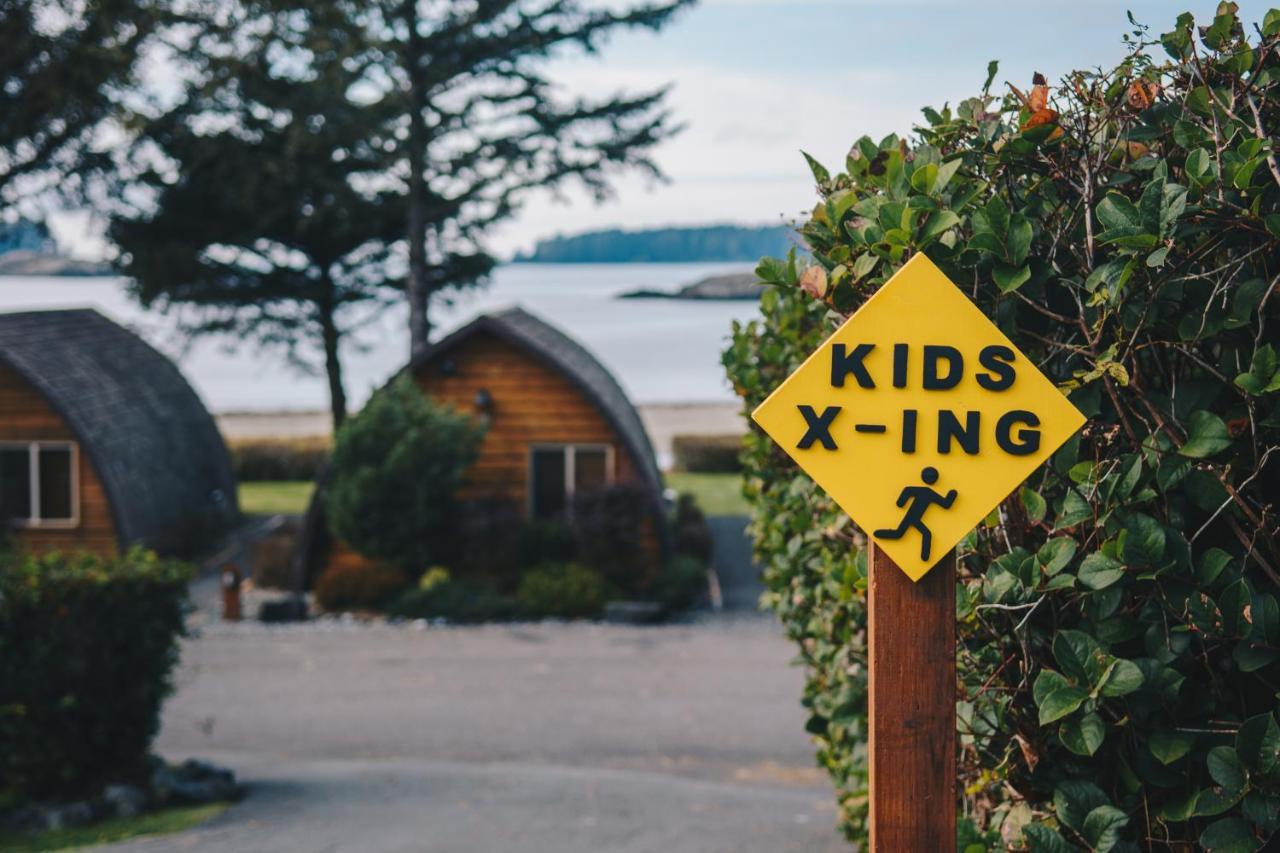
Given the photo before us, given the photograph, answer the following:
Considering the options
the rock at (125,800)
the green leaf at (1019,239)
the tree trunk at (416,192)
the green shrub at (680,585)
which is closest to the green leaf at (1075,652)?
the green leaf at (1019,239)

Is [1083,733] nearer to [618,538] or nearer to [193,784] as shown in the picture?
[193,784]

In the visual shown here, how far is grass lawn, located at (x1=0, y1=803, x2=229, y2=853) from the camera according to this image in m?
7.45

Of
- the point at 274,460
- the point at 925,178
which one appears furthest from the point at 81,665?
the point at 274,460

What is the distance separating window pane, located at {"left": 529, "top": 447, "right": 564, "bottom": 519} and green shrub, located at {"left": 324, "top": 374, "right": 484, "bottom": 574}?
1.83 metres

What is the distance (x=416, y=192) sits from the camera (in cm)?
2586

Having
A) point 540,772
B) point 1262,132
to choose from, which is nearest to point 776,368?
point 1262,132

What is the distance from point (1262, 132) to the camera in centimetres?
307

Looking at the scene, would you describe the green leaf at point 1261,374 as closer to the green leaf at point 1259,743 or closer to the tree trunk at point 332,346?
the green leaf at point 1259,743

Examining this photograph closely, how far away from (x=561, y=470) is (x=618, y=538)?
7.76ft

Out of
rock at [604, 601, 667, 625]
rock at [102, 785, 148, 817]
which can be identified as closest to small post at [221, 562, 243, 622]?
rock at [604, 601, 667, 625]

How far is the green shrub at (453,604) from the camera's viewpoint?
16.9 metres

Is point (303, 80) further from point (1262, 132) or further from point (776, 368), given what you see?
point (1262, 132)

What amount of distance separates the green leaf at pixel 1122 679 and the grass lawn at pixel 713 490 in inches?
868

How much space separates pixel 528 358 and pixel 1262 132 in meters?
17.1
